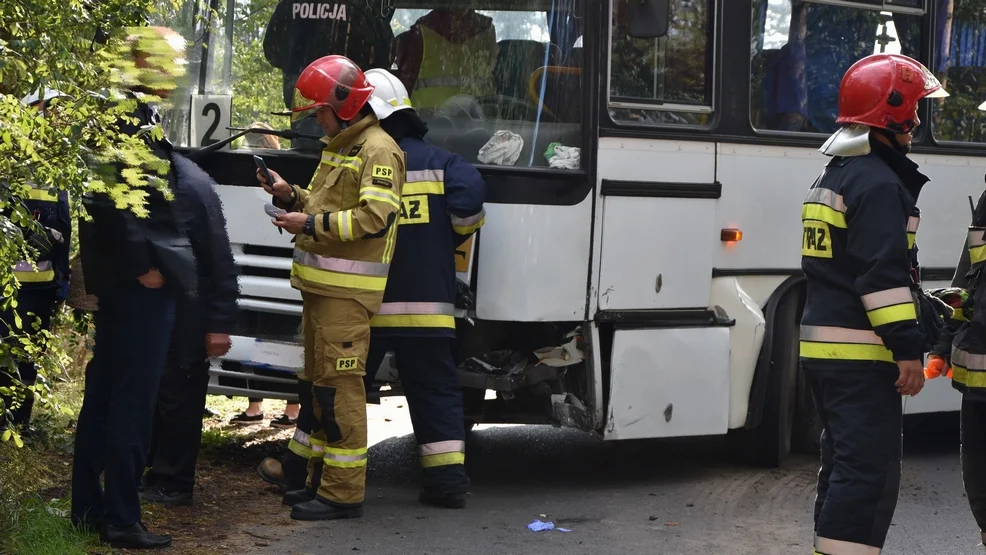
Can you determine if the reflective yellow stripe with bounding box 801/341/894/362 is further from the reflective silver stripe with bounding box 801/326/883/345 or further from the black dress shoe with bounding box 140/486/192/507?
the black dress shoe with bounding box 140/486/192/507

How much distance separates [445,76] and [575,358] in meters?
1.46

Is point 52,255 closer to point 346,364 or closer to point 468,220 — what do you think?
point 346,364

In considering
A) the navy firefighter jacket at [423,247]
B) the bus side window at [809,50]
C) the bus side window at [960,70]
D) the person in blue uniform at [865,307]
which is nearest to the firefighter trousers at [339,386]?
the navy firefighter jacket at [423,247]

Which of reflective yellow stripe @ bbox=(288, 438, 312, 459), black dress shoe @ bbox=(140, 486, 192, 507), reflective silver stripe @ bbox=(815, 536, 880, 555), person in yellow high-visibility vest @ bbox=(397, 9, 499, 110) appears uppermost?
person in yellow high-visibility vest @ bbox=(397, 9, 499, 110)

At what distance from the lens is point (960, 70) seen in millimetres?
7875

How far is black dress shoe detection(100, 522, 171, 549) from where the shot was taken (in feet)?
16.8

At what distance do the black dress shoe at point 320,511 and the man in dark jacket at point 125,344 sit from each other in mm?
858

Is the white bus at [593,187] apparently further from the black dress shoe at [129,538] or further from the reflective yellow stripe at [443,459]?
the black dress shoe at [129,538]

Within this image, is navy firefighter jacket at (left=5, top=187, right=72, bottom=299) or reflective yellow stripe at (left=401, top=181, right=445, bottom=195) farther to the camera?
navy firefighter jacket at (left=5, top=187, right=72, bottom=299)

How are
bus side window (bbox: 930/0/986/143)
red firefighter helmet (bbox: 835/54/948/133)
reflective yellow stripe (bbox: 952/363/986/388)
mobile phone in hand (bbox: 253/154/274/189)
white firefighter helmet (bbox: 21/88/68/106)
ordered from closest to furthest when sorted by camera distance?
white firefighter helmet (bbox: 21/88/68/106)
red firefighter helmet (bbox: 835/54/948/133)
reflective yellow stripe (bbox: 952/363/986/388)
mobile phone in hand (bbox: 253/154/274/189)
bus side window (bbox: 930/0/986/143)

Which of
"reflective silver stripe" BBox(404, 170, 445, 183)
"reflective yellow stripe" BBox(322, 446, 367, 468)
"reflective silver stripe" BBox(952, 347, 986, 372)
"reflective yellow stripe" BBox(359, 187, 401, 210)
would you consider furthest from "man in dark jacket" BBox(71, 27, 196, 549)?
"reflective silver stripe" BBox(952, 347, 986, 372)

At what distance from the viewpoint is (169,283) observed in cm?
502

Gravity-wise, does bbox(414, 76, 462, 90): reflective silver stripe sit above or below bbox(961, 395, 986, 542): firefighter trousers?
above

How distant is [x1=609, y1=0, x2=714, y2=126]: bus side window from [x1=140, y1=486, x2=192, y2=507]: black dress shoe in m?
2.59
